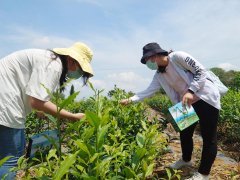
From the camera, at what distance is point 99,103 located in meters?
2.11

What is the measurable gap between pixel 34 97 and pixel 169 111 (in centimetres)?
150

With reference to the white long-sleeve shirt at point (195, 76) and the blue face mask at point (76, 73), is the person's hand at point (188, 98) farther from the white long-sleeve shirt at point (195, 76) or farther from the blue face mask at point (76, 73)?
the blue face mask at point (76, 73)

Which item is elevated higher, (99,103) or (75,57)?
(75,57)

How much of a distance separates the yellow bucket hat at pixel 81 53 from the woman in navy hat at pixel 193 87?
1014 mm

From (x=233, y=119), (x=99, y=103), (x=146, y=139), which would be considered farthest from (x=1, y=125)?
(x=233, y=119)

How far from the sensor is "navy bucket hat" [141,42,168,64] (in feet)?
11.8

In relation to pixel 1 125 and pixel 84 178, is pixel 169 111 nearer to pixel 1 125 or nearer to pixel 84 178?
pixel 1 125

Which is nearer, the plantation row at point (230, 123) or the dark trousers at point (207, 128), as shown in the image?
the dark trousers at point (207, 128)

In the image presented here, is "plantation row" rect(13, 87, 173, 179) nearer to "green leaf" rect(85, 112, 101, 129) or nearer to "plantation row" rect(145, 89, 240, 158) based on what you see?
"green leaf" rect(85, 112, 101, 129)

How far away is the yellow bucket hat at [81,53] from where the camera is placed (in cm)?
252

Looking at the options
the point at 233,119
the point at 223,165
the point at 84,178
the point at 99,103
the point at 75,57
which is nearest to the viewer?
the point at 84,178

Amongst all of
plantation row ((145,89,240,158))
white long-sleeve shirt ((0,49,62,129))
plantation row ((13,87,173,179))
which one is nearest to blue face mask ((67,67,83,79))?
white long-sleeve shirt ((0,49,62,129))

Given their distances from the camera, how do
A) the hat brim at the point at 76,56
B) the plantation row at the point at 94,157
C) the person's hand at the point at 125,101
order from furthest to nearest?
1. the person's hand at the point at 125,101
2. the hat brim at the point at 76,56
3. the plantation row at the point at 94,157

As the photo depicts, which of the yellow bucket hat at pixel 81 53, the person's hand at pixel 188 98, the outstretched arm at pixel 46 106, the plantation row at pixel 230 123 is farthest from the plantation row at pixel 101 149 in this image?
the plantation row at pixel 230 123
